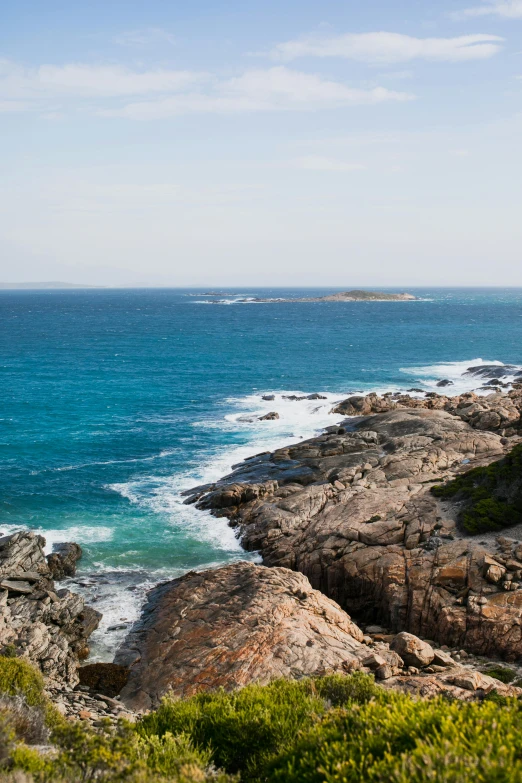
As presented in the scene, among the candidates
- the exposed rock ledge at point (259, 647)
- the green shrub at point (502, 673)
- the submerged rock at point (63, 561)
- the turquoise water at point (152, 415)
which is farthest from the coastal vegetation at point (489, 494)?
the submerged rock at point (63, 561)

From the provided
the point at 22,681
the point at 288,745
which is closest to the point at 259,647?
the point at 22,681

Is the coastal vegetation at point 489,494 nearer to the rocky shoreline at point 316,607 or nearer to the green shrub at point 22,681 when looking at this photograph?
the rocky shoreline at point 316,607

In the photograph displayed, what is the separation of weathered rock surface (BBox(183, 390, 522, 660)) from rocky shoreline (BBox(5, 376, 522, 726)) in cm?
8

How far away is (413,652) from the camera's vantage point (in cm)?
2162

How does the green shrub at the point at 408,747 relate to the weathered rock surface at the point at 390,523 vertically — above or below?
above

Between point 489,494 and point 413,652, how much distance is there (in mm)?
13111

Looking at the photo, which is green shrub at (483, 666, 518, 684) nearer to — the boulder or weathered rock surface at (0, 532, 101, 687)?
the boulder

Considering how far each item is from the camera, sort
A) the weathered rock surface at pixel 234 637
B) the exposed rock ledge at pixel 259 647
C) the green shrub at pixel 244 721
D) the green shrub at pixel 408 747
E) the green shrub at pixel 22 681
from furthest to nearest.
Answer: the weathered rock surface at pixel 234 637, the exposed rock ledge at pixel 259 647, the green shrub at pixel 22 681, the green shrub at pixel 244 721, the green shrub at pixel 408 747

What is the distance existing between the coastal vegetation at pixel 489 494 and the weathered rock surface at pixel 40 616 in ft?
65.3

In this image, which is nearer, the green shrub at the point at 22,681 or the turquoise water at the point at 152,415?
the green shrub at the point at 22,681

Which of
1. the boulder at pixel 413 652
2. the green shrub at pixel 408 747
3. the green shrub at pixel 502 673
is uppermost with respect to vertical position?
the green shrub at pixel 408 747

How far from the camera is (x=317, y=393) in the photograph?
78125mm

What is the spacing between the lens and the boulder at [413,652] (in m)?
21.5

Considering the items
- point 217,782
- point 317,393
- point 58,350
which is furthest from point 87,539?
point 58,350
